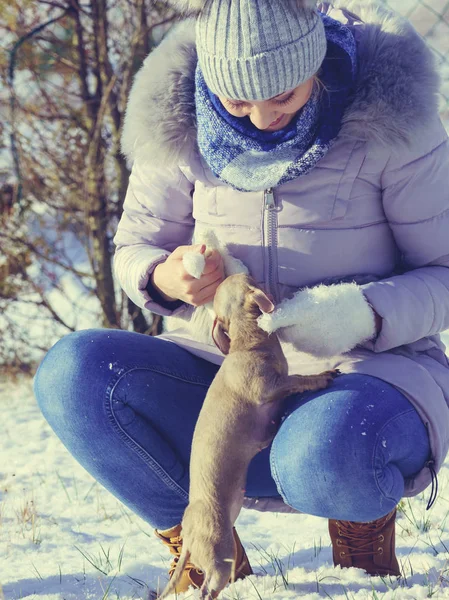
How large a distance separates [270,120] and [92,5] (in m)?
2.55

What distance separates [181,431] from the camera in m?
2.74


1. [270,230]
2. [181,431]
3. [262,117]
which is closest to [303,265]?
[270,230]

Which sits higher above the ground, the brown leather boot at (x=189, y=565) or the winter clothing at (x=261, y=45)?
the winter clothing at (x=261, y=45)

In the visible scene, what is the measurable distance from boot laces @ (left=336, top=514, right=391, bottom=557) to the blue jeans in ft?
0.59

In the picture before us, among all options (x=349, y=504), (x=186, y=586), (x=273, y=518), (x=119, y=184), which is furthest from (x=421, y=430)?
(x=119, y=184)

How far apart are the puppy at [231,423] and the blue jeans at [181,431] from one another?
8cm

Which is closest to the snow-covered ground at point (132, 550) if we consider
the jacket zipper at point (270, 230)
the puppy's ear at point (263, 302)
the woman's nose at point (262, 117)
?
the puppy's ear at point (263, 302)

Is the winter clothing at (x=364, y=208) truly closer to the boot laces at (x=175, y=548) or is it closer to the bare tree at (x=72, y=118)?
the boot laces at (x=175, y=548)

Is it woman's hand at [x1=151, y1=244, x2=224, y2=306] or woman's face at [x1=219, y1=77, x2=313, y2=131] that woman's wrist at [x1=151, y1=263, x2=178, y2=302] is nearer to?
woman's hand at [x1=151, y1=244, x2=224, y2=306]

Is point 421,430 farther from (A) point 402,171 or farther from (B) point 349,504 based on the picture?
(A) point 402,171

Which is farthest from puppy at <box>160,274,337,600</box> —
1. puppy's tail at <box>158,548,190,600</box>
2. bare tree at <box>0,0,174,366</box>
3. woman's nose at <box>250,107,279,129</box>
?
bare tree at <box>0,0,174,366</box>

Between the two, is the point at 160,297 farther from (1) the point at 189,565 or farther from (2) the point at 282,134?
(1) the point at 189,565

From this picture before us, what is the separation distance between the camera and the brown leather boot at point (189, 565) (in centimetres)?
262

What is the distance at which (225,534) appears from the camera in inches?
92.7
